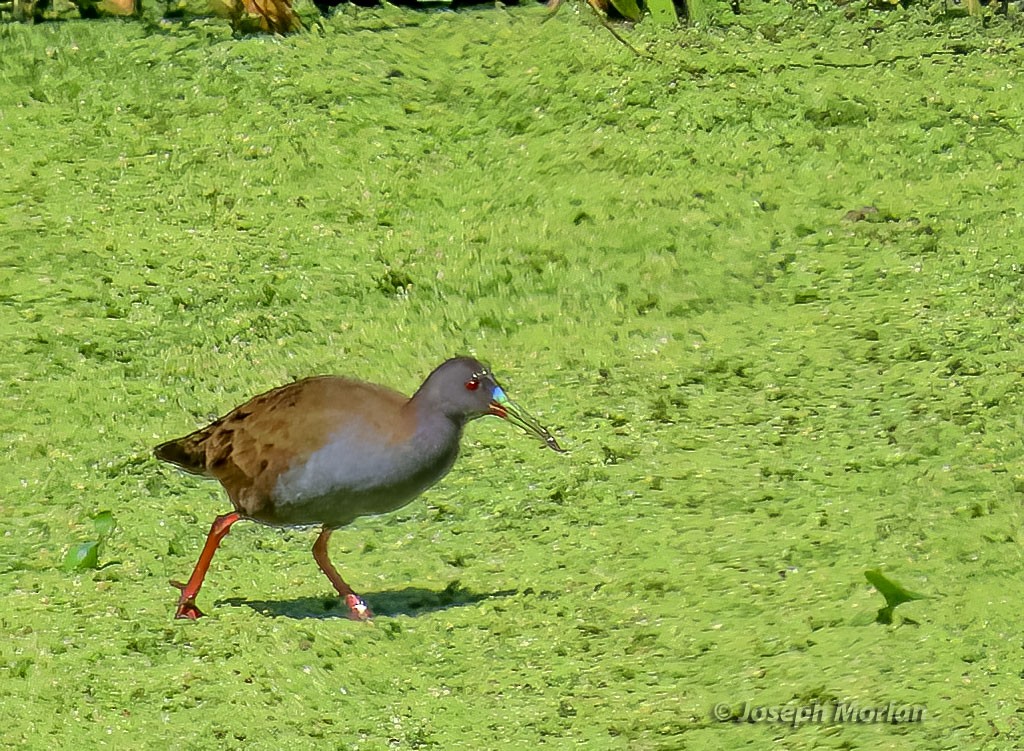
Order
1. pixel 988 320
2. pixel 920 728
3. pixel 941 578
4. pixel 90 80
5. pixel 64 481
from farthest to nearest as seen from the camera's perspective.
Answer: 1. pixel 90 80
2. pixel 988 320
3. pixel 64 481
4. pixel 941 578
5. pixel 920 728

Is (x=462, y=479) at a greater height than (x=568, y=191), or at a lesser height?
lesser

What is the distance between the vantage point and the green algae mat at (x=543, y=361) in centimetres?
336

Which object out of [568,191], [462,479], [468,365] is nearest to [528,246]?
[568,191]

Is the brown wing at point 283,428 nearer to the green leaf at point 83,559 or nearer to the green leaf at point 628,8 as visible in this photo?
the green leaf at point 83,559

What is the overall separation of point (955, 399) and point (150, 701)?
2216 millimetres

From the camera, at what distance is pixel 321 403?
3182mm

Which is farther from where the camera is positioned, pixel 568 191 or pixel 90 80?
pixel 90 80

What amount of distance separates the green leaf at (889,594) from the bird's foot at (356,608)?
1002 millimetres

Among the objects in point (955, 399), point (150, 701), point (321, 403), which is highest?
point (321, 403)

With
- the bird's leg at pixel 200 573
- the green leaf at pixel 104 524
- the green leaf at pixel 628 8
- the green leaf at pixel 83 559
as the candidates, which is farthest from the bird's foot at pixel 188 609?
the green leaf at pixel 628 8

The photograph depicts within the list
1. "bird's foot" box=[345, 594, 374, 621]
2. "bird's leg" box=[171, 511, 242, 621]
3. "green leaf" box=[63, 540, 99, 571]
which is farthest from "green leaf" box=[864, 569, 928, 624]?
"green leaf" box=[63, 540, 99, 571]

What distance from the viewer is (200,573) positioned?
11.3ft

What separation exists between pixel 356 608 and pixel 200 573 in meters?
0.31

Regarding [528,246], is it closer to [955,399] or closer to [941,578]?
[955,399]
